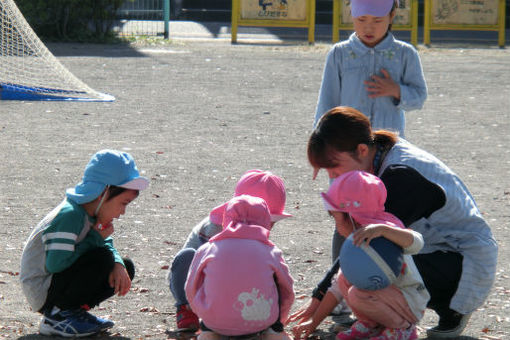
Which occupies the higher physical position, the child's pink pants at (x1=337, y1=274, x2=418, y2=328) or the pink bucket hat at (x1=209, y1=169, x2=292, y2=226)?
the pink bucket hat at (x1=209, y1=169, x2=292, y2=226)

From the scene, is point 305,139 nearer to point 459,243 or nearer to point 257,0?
point 459,243

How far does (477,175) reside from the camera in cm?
714

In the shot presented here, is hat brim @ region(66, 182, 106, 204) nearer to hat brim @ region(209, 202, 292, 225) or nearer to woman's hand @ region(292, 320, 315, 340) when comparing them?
hat brim @ region(209, 202, 292, 225)

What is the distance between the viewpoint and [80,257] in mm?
3834

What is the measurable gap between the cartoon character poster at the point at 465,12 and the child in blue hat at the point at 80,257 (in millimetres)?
16202

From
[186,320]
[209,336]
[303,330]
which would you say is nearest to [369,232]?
[303,330]

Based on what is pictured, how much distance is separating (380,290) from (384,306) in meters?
0.07

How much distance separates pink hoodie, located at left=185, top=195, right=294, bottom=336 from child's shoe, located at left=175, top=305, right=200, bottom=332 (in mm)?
382

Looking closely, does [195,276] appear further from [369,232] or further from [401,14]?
[401,14]

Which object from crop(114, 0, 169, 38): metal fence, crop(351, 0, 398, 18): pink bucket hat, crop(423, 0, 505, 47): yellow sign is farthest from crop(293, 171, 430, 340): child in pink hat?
crop(423, 0, 505, 47): yellow sign

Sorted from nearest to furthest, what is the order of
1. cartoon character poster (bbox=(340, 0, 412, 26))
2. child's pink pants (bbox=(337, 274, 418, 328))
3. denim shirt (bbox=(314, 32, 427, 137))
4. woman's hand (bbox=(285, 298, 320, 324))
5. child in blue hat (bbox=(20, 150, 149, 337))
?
child's pink pants (bbox=(337, 274, 418, 328)) < child in blue hat (bbox=(20, 150, 149, 337)) < woman's hand (bbox=(285, 298, 320, 324)) < denim shirt (bbox=(314, 32, 427, 137)) < cartoon character poster (bbox=(340, 0, 412, 26))

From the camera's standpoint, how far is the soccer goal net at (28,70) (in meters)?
10.7

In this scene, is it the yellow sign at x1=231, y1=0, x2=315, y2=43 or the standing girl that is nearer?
the standing girl

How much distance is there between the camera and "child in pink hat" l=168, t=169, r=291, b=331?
3766mm
